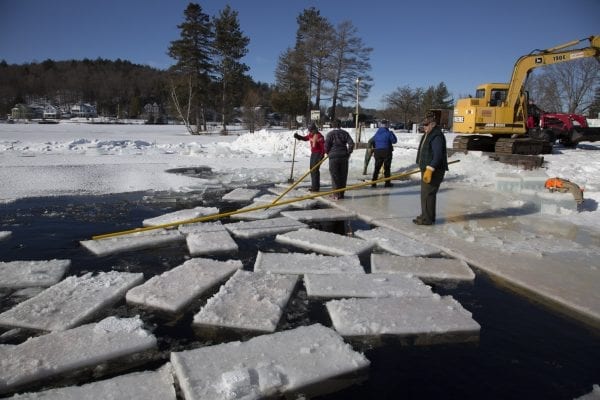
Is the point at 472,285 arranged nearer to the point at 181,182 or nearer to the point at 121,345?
the point at 121,345

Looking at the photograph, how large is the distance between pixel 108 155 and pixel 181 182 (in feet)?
23.9

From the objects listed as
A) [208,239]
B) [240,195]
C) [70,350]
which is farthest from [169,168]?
[70,350]

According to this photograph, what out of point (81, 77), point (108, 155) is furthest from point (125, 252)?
point (81, 77)

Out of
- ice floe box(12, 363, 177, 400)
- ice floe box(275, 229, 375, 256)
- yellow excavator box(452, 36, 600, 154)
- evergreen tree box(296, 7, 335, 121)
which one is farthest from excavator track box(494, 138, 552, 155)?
evergreen tree box(296, 7, 335, 121)

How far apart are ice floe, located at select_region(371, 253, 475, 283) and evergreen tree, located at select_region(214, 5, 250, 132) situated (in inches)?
1402

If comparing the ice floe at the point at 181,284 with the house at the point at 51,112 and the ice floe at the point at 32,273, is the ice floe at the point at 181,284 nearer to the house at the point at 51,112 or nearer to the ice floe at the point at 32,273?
the ice floe at the point at 32,273

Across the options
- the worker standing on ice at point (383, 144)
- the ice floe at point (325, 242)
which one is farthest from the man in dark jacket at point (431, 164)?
the worker standing on ice at point (383, 144)

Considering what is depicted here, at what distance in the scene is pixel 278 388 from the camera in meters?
2.02

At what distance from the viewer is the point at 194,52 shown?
3656cm

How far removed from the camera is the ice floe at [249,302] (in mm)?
2730

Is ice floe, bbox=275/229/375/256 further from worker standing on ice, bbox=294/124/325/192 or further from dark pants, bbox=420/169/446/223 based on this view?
worker standing on ice, bbox=294/124/325/192

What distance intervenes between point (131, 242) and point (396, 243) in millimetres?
3271

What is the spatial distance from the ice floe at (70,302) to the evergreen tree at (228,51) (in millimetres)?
35695

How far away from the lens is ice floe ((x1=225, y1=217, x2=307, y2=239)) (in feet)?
16.8
